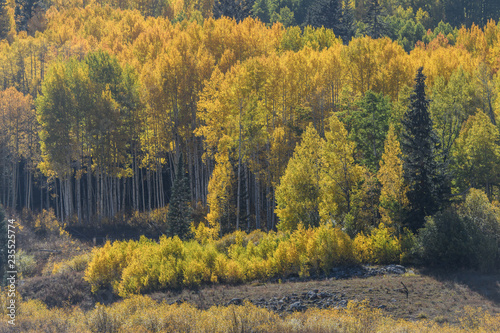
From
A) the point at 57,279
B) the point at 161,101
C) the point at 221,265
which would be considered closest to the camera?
the point at 221,265

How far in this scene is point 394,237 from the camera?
32.4 meters

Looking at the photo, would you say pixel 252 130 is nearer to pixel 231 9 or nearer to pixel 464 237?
pixel 464 237

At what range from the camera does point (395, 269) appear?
3005 centimetres

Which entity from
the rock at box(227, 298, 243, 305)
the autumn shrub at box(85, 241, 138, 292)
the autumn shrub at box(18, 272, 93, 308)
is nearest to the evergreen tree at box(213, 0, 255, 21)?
the autumn shrub at box(85, 241, 138, 292)

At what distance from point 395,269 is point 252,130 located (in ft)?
54.1

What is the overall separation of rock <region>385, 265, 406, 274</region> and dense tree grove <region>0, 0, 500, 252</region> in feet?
11.4

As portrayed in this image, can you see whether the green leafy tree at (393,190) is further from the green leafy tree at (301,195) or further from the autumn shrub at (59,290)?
the autumn shrub at (59,290)

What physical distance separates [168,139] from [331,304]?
28279 mm

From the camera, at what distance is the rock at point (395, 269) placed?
29862 millimetres

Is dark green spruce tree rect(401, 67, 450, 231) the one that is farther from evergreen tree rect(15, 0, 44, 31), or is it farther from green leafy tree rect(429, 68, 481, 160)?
evergreen tree rect(15, 0, 44, 31)

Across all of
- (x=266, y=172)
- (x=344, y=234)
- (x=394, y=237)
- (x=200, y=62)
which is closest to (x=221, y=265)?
(x=344, y=234)

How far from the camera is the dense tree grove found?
1385 inches

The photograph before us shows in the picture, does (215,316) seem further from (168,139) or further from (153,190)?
(153,190)

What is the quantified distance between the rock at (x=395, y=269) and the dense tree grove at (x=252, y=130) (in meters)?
3.48
